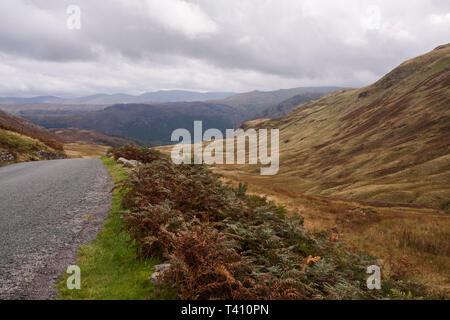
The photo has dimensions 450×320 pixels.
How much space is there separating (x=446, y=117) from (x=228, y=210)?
103 metres

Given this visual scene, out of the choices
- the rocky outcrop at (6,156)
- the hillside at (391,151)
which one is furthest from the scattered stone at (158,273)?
the hillside at (391,151)

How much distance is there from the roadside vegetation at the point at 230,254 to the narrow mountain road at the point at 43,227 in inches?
68.7

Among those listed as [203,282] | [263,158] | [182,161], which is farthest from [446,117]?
[203,282]

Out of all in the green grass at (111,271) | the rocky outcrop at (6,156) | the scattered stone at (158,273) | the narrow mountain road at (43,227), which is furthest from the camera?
the rocky outcrop at (6,156)

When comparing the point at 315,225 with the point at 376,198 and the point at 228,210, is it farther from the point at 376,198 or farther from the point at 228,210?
the point at 376,198

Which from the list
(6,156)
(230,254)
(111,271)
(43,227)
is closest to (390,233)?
(230,254)

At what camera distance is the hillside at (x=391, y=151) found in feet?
166

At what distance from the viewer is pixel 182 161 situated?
60.6 feet

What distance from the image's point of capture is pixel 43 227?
9.36 metres

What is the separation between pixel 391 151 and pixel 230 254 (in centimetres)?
8735

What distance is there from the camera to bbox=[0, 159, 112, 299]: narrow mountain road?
6297 mm

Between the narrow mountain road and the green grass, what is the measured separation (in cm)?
36

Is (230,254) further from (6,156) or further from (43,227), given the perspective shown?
(6,156)

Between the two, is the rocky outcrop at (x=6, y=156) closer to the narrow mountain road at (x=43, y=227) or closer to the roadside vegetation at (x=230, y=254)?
the narrow mountain road at (x=43, y=227)
